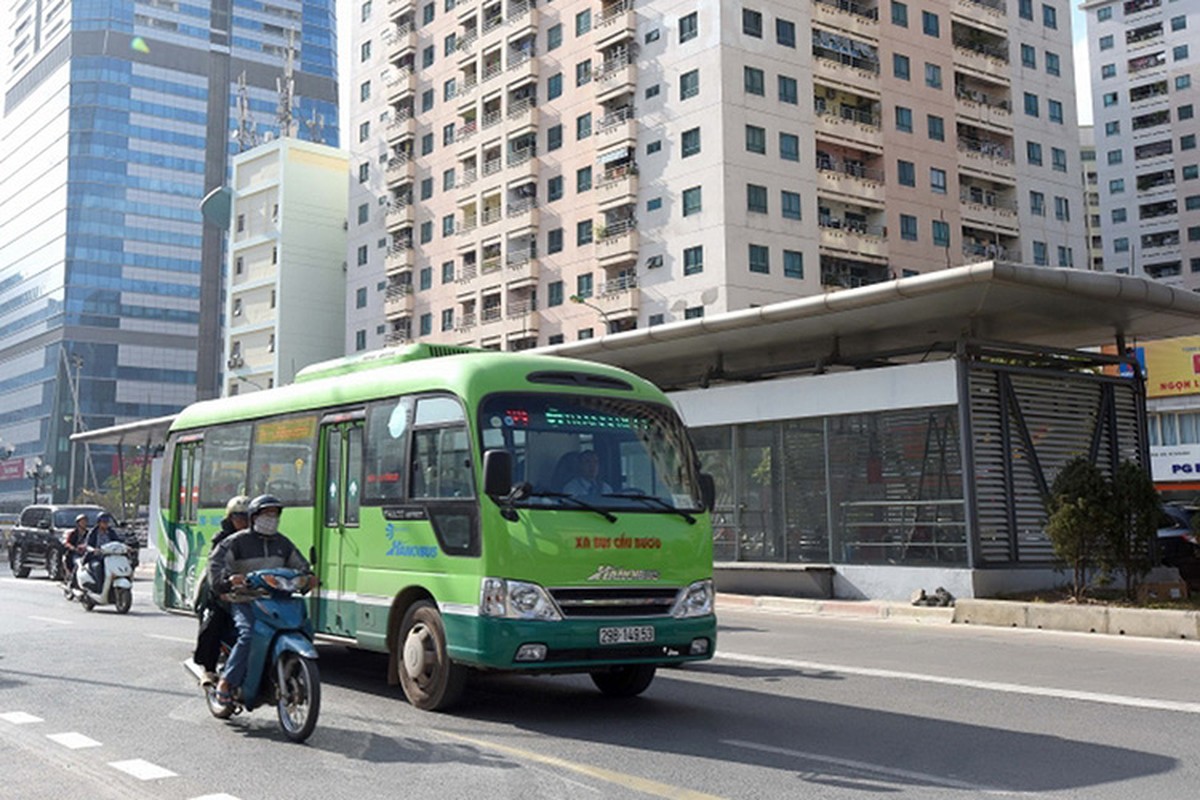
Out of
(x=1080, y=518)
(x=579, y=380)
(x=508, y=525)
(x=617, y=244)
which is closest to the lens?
(x=508, y=525)

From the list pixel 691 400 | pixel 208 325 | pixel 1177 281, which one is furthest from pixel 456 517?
pixel 208 325

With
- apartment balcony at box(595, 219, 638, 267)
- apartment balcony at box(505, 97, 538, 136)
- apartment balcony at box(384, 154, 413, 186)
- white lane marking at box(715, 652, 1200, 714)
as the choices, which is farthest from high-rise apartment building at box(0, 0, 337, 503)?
white lane marking at box(715, 652, 1200, 714)

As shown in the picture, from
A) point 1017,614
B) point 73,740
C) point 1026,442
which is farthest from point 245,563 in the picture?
point 1026,442

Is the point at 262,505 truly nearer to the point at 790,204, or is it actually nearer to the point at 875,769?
the point at 875,769

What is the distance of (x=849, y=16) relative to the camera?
56.7 metres

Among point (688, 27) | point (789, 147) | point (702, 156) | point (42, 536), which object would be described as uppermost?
point (688, 27)

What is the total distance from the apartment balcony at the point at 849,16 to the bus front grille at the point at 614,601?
51324mm

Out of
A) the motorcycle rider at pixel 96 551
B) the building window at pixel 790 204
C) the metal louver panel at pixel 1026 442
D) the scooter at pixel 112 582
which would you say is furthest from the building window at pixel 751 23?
the scooter at pixel 112 582

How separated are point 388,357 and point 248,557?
375 centimetres

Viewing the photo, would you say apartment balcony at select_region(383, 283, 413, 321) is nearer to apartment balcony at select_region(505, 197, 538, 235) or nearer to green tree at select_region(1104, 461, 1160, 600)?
apartment balcony at select_region(505, 197, 538, 235)

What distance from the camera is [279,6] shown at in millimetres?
144250

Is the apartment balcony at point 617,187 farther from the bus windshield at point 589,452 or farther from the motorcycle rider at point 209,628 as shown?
the motorcycle rider at point 209,628

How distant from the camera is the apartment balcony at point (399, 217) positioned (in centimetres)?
6888

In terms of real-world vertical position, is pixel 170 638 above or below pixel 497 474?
below
